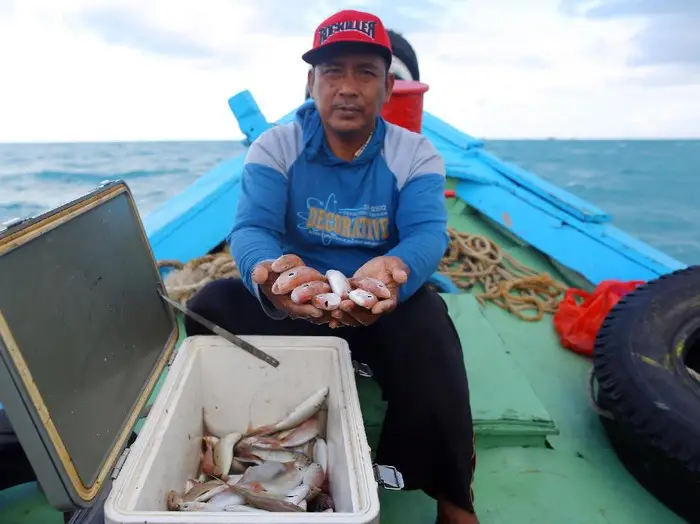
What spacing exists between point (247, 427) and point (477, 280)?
200 centimetres

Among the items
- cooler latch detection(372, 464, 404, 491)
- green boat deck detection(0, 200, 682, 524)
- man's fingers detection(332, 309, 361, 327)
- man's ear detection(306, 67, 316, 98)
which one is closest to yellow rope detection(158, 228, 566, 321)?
green boat deck detection(0, 200, 682, 524)

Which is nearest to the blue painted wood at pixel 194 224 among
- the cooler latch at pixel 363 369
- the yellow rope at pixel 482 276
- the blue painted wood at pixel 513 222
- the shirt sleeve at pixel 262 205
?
the blue painted wood at pixel 513 222

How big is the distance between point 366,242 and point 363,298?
0.46 meters

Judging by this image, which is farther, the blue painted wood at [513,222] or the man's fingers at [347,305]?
the blue painted wood at [513,222]

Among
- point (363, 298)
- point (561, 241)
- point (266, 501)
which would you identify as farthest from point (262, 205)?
point (561, 241)

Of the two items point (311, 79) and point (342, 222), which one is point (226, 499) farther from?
point (311, 79)

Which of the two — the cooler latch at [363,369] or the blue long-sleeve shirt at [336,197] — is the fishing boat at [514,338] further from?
Answer: the blue long-sleeve shirt at [336,197]

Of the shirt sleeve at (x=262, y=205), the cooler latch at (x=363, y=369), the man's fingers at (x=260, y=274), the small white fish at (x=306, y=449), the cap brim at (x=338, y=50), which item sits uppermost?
the cap brim at (x=338, y=50)

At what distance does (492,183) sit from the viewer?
4.19 meters

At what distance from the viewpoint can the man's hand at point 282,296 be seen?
4.39 feet

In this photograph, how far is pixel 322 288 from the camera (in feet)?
4.44

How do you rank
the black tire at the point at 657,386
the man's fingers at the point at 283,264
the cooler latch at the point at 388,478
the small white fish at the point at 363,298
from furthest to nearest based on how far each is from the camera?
the black tire at the point at 657,386 < the man's fingers at the point at 283,264 < the small white fish at the point at 363,298 < the cooler latch at the point at 388,478

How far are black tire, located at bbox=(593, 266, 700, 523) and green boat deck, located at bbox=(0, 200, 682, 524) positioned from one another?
89 millimetres

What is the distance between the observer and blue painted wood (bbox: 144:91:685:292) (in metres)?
3.15
